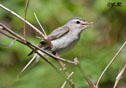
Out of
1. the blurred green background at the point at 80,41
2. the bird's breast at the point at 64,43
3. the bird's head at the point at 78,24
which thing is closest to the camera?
the bird's breast at the point at 64,43

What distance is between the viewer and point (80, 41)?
416 cm

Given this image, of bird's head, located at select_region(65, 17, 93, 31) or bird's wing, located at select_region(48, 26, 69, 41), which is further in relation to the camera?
bird's head, located at select_region(65, 17, 93, 31)

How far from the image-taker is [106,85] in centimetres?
340

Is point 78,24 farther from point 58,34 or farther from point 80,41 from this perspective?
point 80,41

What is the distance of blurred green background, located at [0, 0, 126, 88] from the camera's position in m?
3.37

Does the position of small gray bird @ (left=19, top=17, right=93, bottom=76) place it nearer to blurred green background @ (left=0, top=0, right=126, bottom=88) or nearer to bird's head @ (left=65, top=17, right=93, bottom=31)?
bird's head @ (left=65, top=17, right=93, bottom=31)

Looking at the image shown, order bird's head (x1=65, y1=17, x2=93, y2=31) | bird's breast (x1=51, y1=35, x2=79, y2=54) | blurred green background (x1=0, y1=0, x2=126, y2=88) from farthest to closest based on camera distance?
1. bird's head (x1=65, y1=17, x2=93, y2=31)
2. blurred green background (x1=0, y1=0, x2=126, y2=88)
3. bird's breast (x1=51, y1=35, x2=79, y2=54)

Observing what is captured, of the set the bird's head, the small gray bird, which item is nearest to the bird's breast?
the small gray bird

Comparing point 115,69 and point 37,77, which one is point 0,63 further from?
point 115,69

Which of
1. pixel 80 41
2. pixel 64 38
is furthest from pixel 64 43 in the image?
pixel 80 41

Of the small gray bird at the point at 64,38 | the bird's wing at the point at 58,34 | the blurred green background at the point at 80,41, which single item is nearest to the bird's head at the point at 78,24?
the small gray bird at the point at 64,38

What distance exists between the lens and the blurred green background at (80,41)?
337cm

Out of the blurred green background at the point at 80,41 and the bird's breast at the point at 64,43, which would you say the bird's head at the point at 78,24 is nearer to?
the bird's breast at the point at 64,43

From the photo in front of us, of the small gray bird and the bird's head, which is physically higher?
the small gray bird
